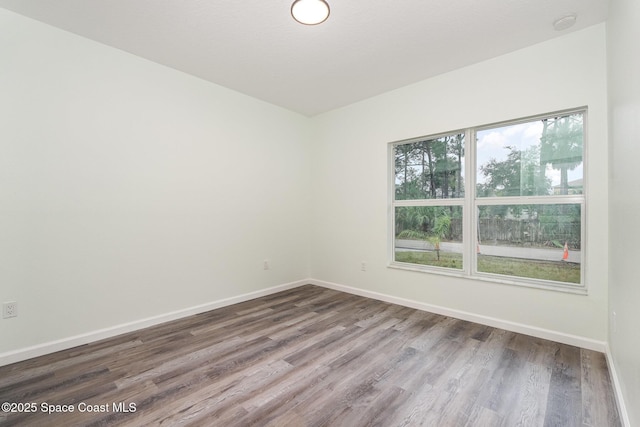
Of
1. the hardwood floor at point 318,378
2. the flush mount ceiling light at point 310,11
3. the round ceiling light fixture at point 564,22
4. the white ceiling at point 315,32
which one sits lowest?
the hardwood floor at point 318,378

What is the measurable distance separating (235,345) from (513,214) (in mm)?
2945

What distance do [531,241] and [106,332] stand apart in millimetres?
4118

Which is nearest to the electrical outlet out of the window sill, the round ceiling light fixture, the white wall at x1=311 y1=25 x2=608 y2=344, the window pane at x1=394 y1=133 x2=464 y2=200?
the white wall at x1=311 y1=25 x2=608 y2=344

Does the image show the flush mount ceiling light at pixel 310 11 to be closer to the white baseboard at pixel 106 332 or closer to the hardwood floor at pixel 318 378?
the hardwood floor at pixel 318 378

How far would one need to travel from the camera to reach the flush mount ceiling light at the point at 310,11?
6.59ft

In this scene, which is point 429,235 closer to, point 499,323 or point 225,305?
point 499,323

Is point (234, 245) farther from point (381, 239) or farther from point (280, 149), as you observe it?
point (381, 239)

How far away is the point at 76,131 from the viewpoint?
2428 millimetres

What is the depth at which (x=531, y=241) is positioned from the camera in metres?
2.69

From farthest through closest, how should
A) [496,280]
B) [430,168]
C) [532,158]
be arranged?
[430,168] < [496,280] < [532,158]

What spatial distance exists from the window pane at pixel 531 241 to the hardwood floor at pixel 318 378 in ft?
2.09

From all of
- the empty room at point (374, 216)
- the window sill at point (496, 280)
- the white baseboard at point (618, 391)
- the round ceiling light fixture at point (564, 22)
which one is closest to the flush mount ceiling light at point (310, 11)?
the empty room at point (374, 216)

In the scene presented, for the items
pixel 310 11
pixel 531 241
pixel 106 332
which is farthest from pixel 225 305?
pixel 531 241

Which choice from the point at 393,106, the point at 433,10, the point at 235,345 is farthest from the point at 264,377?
the point at 393,106
